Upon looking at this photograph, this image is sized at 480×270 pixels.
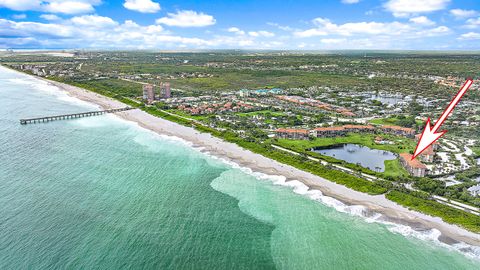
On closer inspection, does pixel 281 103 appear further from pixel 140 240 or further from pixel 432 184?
pixel 140 240

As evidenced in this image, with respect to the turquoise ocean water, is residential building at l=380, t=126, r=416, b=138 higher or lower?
higher

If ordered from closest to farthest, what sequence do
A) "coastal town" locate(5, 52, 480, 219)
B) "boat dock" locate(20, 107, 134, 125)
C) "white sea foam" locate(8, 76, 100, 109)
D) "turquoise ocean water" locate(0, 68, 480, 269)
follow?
1. "turquoise ocean water" locate(0, 68, 480, 269)
2. "coastal town" locate(5, 52, 480, 219)
3. "boat dock" locate(20, 107, 134, 125)
4. "white sea foam" locate(8, 76, 100, 109)

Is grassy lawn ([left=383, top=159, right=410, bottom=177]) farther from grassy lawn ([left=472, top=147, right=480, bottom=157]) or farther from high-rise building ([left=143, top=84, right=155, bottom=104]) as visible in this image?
high-rise building ([left=143, top=84, right=155, bottom=104])

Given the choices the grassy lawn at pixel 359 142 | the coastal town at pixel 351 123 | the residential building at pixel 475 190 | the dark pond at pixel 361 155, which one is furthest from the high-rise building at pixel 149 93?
the residential building at pixel 475 190

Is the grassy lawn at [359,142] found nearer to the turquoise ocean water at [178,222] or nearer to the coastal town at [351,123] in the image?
the coastal town at [351,123]

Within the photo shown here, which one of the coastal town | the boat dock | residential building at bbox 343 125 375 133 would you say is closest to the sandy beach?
the coastal town

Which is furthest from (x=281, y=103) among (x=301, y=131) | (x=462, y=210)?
(x=462, y=210)
